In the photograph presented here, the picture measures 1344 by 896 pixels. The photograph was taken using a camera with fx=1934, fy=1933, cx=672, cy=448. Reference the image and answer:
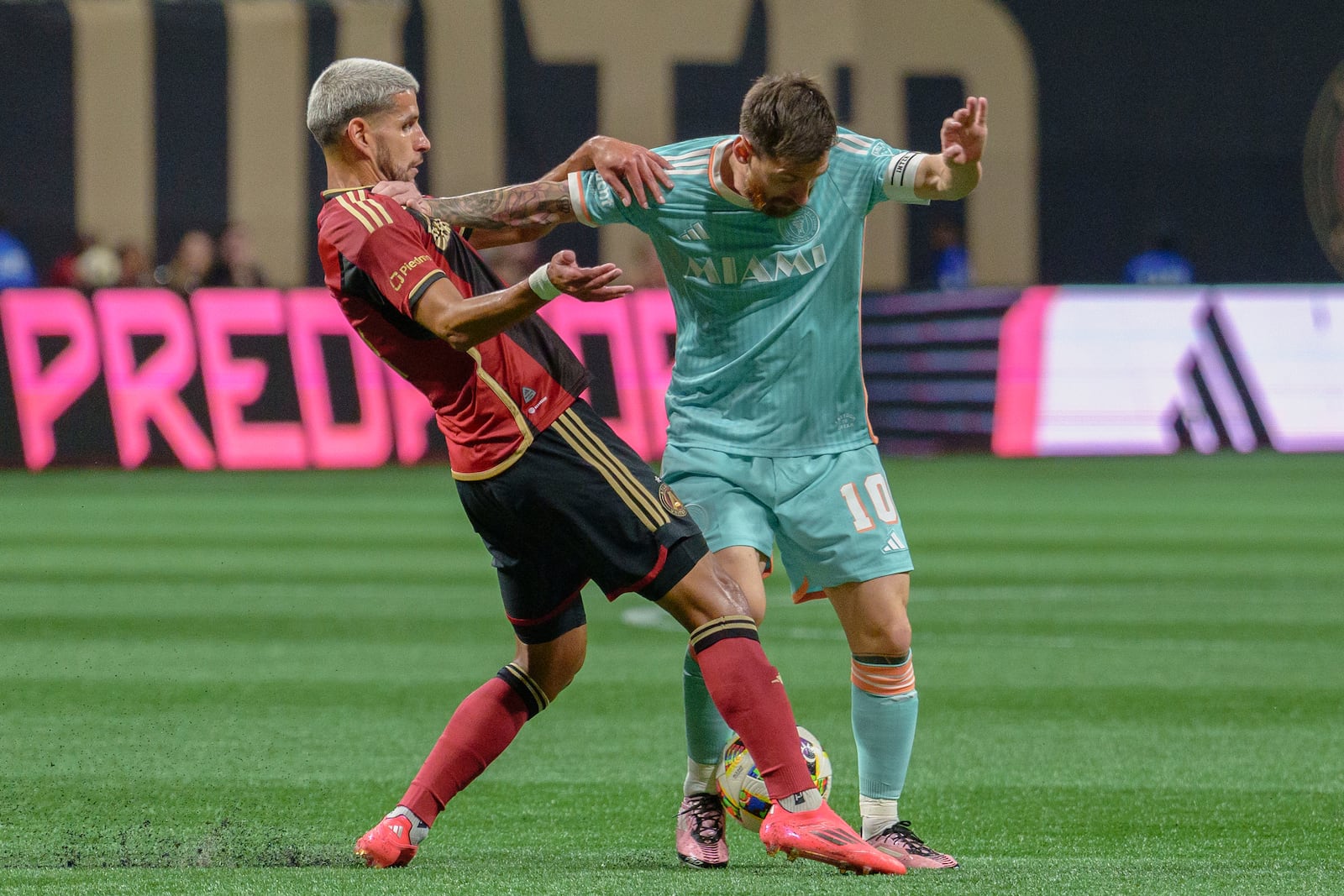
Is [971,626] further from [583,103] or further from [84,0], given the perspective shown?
[84,0]

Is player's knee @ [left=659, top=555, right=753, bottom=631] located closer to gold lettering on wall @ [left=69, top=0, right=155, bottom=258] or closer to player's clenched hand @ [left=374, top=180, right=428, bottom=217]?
player's clenched hand @ [left=374, top=180, right=428, bottom=217]

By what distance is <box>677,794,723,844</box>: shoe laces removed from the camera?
484 centimetres

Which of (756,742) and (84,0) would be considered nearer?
(756,742)

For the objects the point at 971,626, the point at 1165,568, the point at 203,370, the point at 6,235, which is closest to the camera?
the point at 971,626

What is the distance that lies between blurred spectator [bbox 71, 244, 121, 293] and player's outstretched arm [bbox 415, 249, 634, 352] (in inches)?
593

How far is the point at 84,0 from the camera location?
22688 millimetres

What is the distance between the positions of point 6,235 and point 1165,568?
11861mm

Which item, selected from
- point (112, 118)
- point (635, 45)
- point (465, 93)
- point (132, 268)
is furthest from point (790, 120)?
point (112, 118)

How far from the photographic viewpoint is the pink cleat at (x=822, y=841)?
169 inches

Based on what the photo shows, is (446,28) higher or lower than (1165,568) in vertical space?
higher

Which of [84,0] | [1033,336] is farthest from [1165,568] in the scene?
[84,0]

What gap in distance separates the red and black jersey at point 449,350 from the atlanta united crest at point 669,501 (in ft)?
0.99

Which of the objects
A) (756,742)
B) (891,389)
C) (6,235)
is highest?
(756,742)

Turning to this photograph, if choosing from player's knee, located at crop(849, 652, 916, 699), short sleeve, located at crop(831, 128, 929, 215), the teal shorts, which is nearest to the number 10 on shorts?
the teal shorts
